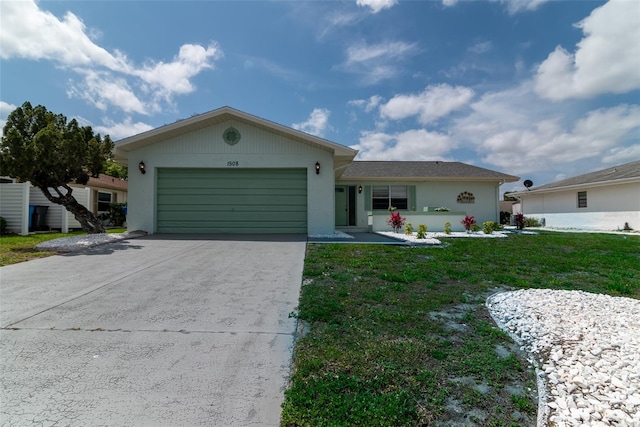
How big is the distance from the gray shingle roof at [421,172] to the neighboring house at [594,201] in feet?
15.9

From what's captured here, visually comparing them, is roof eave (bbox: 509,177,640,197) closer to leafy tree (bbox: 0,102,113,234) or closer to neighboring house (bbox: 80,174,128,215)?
leafy tree (bbox: 0,102,113,234)

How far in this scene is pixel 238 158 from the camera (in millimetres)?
10500

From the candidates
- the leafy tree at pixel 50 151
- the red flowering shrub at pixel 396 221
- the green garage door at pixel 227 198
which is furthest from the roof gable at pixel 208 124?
the red flowering shrub at pixel 396 221

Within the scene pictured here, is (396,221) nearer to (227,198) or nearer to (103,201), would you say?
(227,198)

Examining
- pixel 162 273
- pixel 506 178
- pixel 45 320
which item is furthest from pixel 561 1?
pixel 45 320

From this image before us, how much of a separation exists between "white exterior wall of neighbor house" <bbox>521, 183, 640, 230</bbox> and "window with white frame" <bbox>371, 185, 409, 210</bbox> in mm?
10437

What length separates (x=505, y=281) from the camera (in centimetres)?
495

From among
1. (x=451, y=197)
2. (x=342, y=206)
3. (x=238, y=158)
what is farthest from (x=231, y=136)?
(x=451, y=197)

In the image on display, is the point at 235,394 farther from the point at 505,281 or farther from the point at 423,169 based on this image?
the point at 423,169

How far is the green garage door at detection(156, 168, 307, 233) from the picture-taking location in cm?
1059

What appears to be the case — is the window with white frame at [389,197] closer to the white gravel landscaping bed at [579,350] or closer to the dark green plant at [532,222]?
the dark green plant at [532,222]

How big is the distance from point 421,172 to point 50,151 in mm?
14881

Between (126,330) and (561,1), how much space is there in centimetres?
1338

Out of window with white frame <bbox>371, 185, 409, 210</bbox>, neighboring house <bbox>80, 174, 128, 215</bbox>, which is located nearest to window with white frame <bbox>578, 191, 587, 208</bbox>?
window with white frame <bbox>371, 185, 409, 210</bbox>
